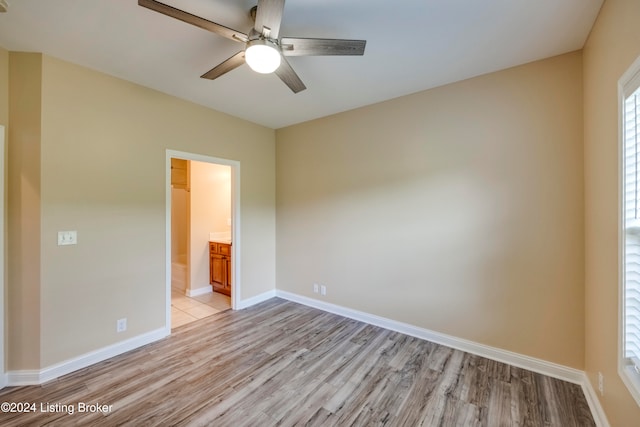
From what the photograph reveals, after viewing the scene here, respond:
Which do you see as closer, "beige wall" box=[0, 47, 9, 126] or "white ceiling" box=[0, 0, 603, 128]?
"white ceiling" box=[0, 0, 603, 128]

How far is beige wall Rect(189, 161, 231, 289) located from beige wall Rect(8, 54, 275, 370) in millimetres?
1248

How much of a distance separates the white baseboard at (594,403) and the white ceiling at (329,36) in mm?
2665

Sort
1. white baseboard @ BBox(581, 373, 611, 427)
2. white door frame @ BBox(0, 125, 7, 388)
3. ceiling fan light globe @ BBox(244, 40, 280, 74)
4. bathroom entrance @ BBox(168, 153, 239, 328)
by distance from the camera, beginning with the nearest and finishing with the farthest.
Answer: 1. ceiling fan light globe @ BBox(244, 40, 280, 74)
2. white baseboard @ BBox(581, 373, 611, 427)
3. white door frame @ BBox(0, 125, 7, 388)
4. bathroom entrance @ BBox(168, 153, 239, 328)

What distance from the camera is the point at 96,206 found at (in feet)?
8.16

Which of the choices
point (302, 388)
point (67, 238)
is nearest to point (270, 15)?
point (67, 238)

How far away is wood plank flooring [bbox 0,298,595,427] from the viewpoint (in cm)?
184

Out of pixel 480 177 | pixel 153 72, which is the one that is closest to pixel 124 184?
pixel 153 72

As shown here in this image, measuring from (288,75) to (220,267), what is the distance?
3.46m

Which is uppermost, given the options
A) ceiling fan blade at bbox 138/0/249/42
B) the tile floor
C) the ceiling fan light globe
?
ceiling fan blade at bbox 138/0/249/42

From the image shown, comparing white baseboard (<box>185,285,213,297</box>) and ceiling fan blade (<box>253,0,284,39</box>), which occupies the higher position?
ceiling fan blade (<box>253,0,284,39</box>)

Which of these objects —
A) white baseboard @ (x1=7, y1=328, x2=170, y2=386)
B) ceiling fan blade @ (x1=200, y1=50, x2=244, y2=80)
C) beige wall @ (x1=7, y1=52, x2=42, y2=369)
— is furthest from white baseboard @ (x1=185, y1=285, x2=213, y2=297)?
ceiling fan blade @ (x1=200, y1=50, x2=244, y2=80)

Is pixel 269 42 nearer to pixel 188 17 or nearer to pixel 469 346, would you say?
pixel 188 17

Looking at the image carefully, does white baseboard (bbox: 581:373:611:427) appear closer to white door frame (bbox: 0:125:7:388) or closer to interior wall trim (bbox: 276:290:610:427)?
interior wall trim (bbox: 276:290:610:427)

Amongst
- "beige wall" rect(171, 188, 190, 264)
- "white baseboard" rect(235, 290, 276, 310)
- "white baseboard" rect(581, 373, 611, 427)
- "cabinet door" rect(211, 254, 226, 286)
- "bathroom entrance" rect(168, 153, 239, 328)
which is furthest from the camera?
"beige wall" rect(171, 188, 190, 264)
